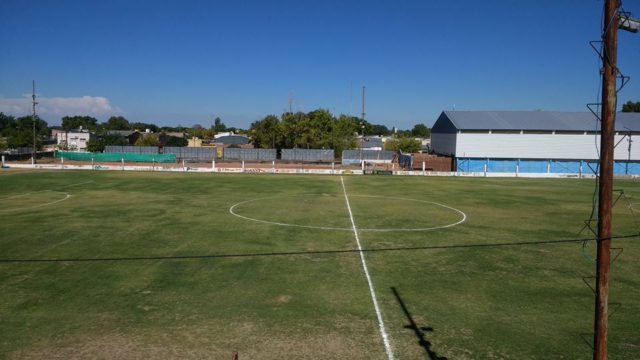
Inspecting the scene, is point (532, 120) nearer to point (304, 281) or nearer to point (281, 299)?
point (304, 281)

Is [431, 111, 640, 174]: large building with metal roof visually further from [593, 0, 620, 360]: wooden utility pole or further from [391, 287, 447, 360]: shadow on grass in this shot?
[593, 0, 620, 360]: wooden utility pole

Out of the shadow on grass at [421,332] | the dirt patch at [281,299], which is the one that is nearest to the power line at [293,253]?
the dirt patch at [281,299]

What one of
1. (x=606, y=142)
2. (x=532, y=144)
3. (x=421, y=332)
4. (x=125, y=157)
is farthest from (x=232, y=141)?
(x=606, y=142)

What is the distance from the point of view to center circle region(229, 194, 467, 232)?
87.8ft

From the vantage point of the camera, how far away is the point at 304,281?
1684 centimetres

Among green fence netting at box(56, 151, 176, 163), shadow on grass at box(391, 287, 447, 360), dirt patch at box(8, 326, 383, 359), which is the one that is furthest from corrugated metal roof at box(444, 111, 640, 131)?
dirt patch at box(8, 326, 383, 359)

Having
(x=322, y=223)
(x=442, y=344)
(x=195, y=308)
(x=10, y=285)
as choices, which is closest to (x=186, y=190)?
(x=322, y=223)

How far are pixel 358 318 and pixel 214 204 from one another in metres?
22.4

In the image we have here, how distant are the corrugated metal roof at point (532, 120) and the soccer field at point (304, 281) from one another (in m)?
39.5

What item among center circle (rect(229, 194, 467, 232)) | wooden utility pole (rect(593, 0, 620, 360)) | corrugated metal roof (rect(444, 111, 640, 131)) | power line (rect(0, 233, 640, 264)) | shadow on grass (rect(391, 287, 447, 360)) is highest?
corrugated metal roof (rect(444, 111, 640, 131))

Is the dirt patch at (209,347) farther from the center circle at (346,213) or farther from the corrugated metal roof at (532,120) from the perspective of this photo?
the corrugated metal roof at (532,120)

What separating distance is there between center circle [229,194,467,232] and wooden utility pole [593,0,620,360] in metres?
16.9

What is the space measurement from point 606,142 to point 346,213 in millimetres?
22840

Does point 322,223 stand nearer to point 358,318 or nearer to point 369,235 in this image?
point 369,235
